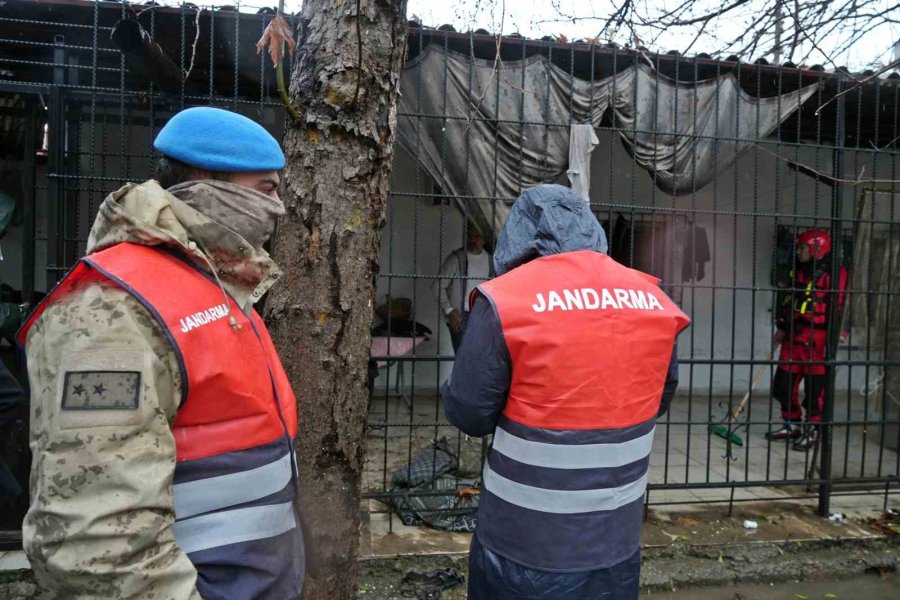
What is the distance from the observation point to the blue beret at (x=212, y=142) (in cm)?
131

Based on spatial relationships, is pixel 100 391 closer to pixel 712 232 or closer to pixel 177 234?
pixel 177 234

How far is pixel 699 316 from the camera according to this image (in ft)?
27.6

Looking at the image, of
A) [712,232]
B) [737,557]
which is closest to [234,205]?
[737,557]

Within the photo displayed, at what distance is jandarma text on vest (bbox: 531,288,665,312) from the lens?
1.80 meters

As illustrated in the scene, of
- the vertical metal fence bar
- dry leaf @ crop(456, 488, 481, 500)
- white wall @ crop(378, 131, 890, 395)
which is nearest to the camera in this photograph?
dry leaf @ crop(456, 488, 481, 500)

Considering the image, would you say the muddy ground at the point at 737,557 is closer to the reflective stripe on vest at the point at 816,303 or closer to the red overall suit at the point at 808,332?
the red overall suit at the point at 808,332

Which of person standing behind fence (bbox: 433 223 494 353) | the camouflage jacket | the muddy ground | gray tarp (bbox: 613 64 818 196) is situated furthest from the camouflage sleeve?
person standing behind fence (bbox: 433 223 494 353)

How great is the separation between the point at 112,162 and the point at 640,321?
632 cm

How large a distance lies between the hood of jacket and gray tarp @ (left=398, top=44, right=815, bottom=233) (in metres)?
1.91

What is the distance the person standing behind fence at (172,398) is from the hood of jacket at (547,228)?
0.87 meters

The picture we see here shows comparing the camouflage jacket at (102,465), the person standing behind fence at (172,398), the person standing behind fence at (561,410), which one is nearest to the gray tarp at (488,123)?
the person standing behind fence at (561,410)

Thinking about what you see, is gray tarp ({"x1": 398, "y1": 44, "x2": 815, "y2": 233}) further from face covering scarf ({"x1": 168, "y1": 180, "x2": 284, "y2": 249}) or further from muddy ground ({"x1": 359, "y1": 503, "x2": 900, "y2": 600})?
face covering scarf ({"x1": 168, "y1": 180, "x2": 284, "y2": 249})

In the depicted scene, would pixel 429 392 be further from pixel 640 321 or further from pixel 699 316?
pixel 640 321

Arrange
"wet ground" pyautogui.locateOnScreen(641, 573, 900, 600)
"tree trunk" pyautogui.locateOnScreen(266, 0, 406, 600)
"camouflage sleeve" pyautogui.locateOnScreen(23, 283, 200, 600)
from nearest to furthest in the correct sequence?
Answer: "camouflage sleeve" pyautogui.locateOnScreen(23, 283, 200, 600) < "tree trunk" pyautogui.locateOnScreen(266, 0, 406, 600) < "wet ground" pyautogui.locateOnScreen(641, 573, 900, 600)
